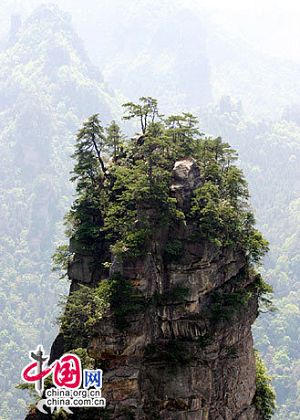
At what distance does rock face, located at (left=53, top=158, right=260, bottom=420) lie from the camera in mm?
35562

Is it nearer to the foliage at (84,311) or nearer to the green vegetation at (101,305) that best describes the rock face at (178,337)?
the green vegetation at (101,305)

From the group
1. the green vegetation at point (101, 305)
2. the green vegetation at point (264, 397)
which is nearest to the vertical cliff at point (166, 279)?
the green vegetation at point (101, 305)

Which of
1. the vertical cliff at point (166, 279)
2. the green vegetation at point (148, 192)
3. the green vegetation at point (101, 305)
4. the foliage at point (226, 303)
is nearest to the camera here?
the green vegetation at point (101, 305)

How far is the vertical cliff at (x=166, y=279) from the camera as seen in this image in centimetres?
3584

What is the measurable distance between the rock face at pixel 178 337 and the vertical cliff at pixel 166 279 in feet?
0.19

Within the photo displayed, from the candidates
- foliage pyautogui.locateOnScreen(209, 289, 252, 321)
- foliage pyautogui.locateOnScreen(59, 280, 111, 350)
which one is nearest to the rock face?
foliage pyautogui.locateOnScreen(209, 289, 252, 321)

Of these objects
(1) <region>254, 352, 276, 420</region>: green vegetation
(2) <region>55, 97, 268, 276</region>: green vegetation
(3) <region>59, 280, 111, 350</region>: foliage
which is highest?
(2) <region>55, 97, 268, 276</region>: green vegetation

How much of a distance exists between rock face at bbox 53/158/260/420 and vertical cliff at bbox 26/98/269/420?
0.06m

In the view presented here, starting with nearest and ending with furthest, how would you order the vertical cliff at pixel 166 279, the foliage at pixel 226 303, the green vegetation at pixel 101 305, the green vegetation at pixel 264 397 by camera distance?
the green vegetation at pixel 101 305
the vertical cliff at pixel 166 279
the foliage at pixel 226 303
the green vegetation at pixel 264 397

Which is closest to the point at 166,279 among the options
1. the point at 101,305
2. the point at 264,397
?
the point at 101,305

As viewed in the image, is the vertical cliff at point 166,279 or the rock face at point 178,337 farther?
the vertical cliff at point 166,279

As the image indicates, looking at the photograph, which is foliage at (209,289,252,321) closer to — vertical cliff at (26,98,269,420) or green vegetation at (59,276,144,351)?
vertical cliff at (26,98,269,420)

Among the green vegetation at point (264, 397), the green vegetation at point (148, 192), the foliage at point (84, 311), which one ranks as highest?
the green vegetation at point (148, 192)

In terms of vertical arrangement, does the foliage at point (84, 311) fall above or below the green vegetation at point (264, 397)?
above
